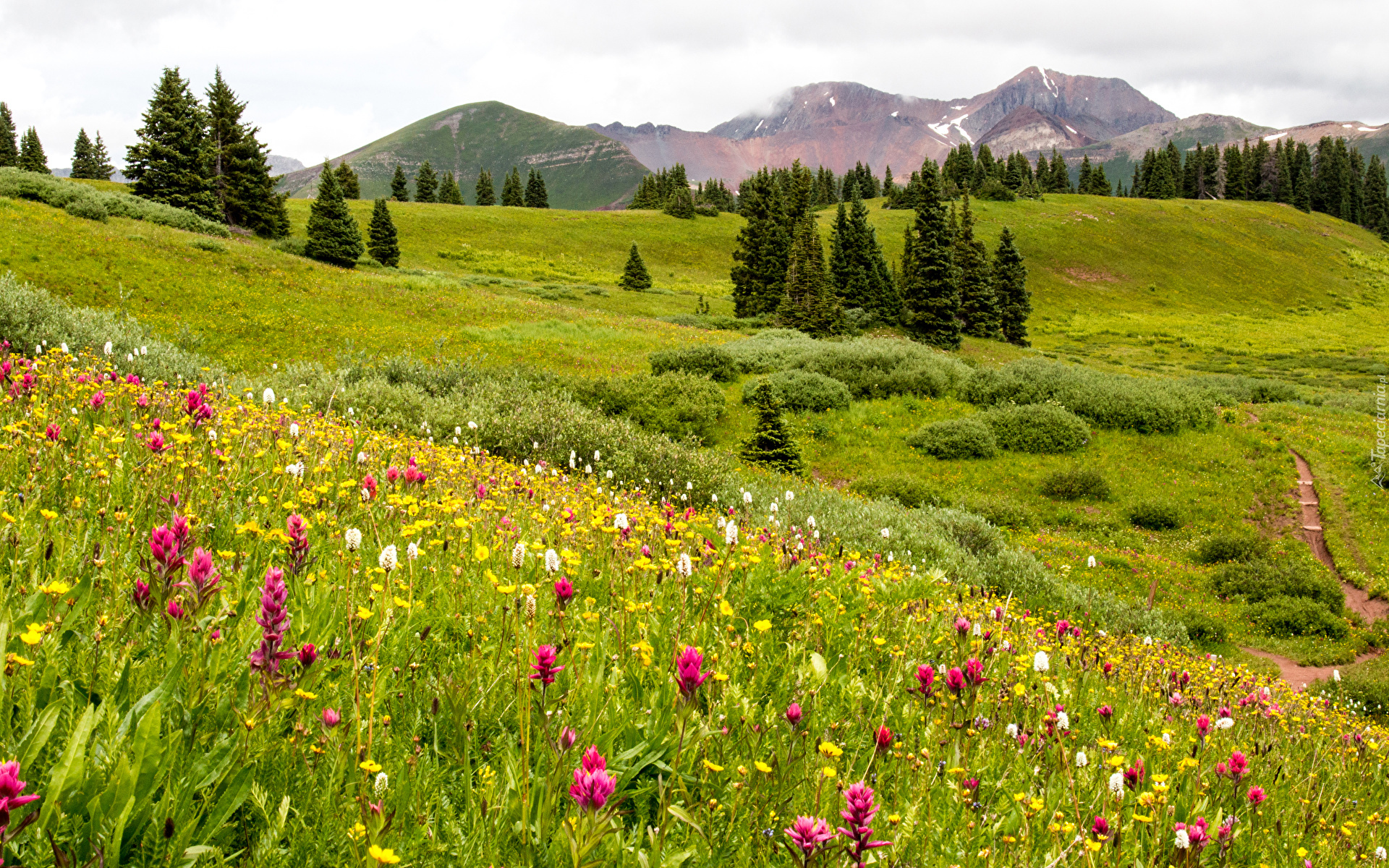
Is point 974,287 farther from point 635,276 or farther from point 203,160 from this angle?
point 203,160

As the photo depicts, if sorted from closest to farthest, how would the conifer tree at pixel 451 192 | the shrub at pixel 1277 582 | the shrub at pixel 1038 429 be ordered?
the shrub at pixel 1277 582, the shrub at pixel 1038 429, the conifer tree at pixel 451 192

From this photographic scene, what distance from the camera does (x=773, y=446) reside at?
19.3 metres

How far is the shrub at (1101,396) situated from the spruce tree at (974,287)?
2626 cm

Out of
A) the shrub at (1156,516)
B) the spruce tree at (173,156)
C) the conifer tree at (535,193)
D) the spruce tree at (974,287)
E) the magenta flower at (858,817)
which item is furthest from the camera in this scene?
the conifer tree at (535,193)

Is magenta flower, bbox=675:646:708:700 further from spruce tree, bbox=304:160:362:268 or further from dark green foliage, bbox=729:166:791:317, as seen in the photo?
dark green foliage, bbox=729:166:791:317

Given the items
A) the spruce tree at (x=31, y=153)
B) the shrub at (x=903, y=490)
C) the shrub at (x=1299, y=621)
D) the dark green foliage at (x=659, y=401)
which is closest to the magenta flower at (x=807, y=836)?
the shrub at (x=1299, y=621)

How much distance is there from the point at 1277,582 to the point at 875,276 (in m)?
41.4

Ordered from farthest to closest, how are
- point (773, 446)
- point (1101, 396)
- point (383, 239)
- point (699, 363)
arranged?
point (383, 239) → point (699, 363) → point (1101, 396) → point (773, 446)

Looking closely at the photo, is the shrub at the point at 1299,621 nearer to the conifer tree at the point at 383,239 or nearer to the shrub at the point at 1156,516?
the shrub at the point at 1156,516

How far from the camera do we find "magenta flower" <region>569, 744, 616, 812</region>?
148 centimetres

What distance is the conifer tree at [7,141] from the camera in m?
71.1

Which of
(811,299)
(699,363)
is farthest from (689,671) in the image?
(811,299)

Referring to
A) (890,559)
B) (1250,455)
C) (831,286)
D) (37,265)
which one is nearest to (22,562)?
(890,559)

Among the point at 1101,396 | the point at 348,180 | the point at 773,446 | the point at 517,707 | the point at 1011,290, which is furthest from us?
the point at 348,180
